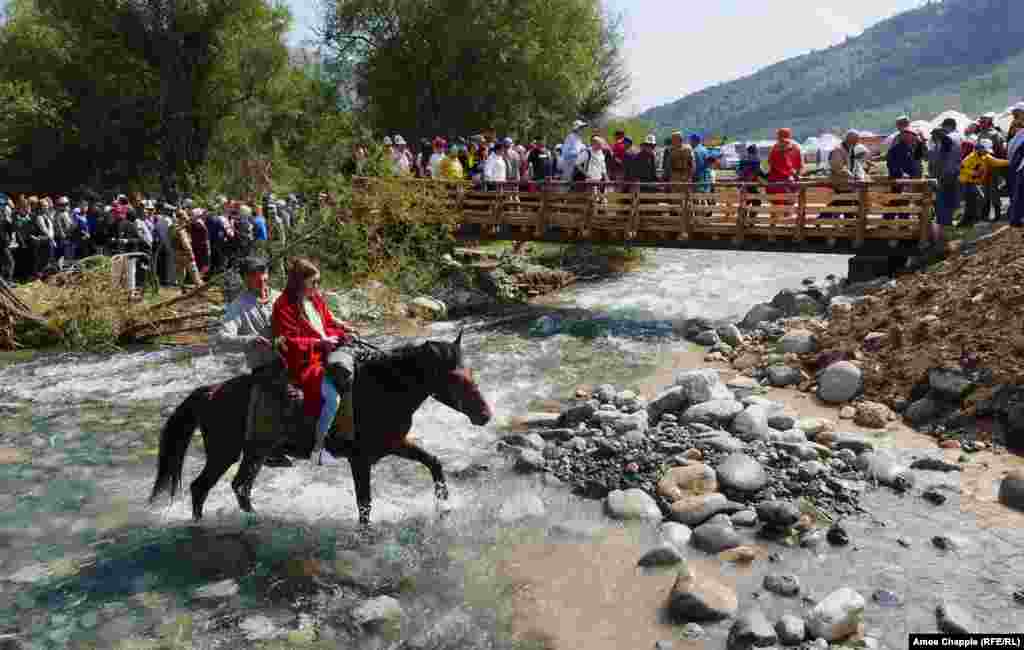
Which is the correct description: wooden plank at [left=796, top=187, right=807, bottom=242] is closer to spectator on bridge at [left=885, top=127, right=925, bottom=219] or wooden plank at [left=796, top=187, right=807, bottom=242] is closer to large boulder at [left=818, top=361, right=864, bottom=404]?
spectator on bridge at [left=885, top=127, right=925, bottom=219]

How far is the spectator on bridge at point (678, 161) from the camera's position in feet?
61.0

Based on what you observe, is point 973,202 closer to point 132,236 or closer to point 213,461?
point 213,461

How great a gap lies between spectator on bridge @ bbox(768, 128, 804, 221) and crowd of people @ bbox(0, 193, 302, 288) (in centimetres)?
1105

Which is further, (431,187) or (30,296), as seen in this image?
(431,187)

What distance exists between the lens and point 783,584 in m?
6.60

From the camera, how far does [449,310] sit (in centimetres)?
2036

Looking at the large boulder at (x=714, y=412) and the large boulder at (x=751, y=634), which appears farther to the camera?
the large boulder at (x=714, y=412)

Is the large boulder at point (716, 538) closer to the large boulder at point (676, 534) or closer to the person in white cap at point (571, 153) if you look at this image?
the large boulder at point (676, 534)

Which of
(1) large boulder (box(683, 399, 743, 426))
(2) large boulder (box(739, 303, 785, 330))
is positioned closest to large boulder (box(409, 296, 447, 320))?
(2) large boulder (box(739, 303, 785, 330))

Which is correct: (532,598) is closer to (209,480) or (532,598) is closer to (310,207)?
(209,480)

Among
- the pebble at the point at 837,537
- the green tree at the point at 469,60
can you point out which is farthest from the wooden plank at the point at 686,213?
the green tree at the point at 469,60

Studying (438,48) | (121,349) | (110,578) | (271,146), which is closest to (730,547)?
(110,578)

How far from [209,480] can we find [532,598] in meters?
3.40

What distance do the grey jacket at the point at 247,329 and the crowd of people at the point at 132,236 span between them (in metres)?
11.5
